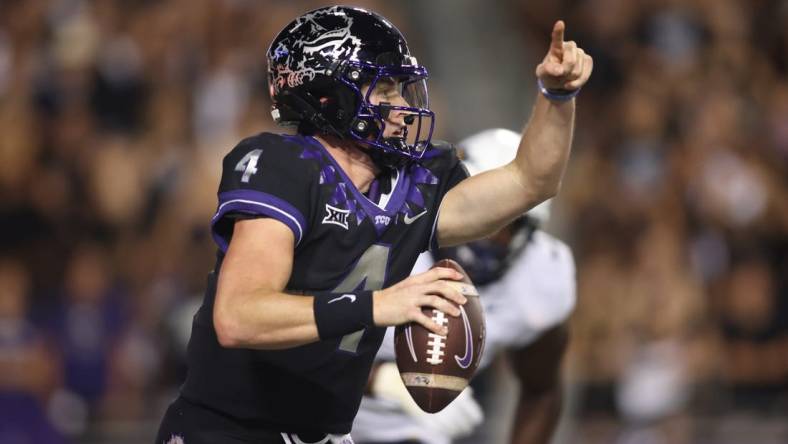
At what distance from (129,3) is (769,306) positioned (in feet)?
12.9

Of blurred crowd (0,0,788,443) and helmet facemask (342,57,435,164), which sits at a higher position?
helmet facemask (342,57,435,164)

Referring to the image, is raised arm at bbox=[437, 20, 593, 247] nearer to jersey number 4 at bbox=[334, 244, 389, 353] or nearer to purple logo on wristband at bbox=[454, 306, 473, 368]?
jersey number 4 at bbox=[334, 244, 389, 353]

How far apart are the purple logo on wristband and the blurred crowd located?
3.68 m

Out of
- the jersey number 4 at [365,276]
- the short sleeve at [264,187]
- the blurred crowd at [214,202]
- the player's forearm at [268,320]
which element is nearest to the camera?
the player's forearm at [268,320]

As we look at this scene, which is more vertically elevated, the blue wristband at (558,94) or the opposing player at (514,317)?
the blue wristband at (558,94)

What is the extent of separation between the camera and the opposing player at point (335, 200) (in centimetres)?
278

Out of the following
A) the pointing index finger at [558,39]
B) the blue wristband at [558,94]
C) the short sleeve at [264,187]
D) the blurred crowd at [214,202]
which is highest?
the pointing index finger at [558,39]

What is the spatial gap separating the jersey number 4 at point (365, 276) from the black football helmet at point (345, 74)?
0.74ft

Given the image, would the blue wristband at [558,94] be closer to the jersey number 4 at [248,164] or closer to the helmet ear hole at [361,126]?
the helmet ear hole at [361,126]

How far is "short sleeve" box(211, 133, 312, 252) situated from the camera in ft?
8.78

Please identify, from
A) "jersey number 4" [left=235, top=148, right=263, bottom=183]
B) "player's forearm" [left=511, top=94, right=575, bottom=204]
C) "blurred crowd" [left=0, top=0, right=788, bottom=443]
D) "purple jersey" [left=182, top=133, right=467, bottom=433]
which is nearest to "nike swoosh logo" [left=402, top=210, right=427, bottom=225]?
"purple jersey" [left=182, top=133, right=467, bottom=433]

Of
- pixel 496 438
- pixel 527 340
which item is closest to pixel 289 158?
pixel 527 340

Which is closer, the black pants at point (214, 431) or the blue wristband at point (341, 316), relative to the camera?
the blue wristband at point (341, 316)

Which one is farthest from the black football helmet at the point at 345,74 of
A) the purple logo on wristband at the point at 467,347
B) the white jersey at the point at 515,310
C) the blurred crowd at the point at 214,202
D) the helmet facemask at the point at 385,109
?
the blurred crowd at the point at 214,202
